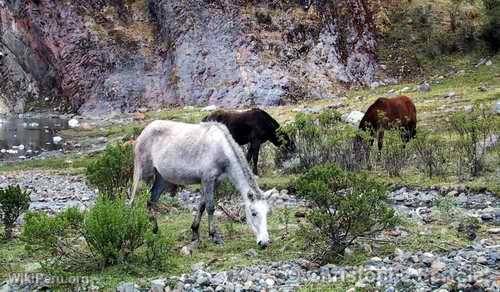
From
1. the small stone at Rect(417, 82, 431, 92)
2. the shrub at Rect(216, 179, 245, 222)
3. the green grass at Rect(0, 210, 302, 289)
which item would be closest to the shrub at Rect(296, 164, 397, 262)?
the green grass at Rect(0, 210, 302, 289)

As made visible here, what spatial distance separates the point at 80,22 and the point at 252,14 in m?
17.1

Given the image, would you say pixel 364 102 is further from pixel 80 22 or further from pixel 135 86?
pixel 80 22

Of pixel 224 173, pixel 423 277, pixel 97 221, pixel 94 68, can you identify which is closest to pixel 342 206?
pixel 423 277

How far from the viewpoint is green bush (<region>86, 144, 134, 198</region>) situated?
46.5ft

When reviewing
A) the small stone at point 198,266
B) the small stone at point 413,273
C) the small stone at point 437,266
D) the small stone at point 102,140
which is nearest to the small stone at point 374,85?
the small stone at point 102,140

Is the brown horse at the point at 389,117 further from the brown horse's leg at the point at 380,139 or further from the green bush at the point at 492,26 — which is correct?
the green bush at the point at 492,26

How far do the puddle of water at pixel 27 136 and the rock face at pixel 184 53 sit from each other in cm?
487

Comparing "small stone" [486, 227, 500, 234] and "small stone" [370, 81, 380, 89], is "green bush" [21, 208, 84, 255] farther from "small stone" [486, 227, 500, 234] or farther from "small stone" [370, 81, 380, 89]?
"small stone" [370, 81, 380, 89]

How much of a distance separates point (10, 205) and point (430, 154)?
11.4 m

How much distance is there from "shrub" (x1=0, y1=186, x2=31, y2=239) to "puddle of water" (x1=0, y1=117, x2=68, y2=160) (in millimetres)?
19693

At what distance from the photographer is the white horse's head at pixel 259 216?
9852mm

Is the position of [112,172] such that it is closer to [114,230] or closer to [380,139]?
[114,230]

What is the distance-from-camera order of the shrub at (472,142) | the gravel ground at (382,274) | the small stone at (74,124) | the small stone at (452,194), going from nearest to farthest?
the gravel ground at (382,274) → the small stone at (452,194) → the shrub at (472,142) → the small stone at (74,124)

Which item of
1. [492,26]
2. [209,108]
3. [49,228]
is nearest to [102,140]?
[209,108]
